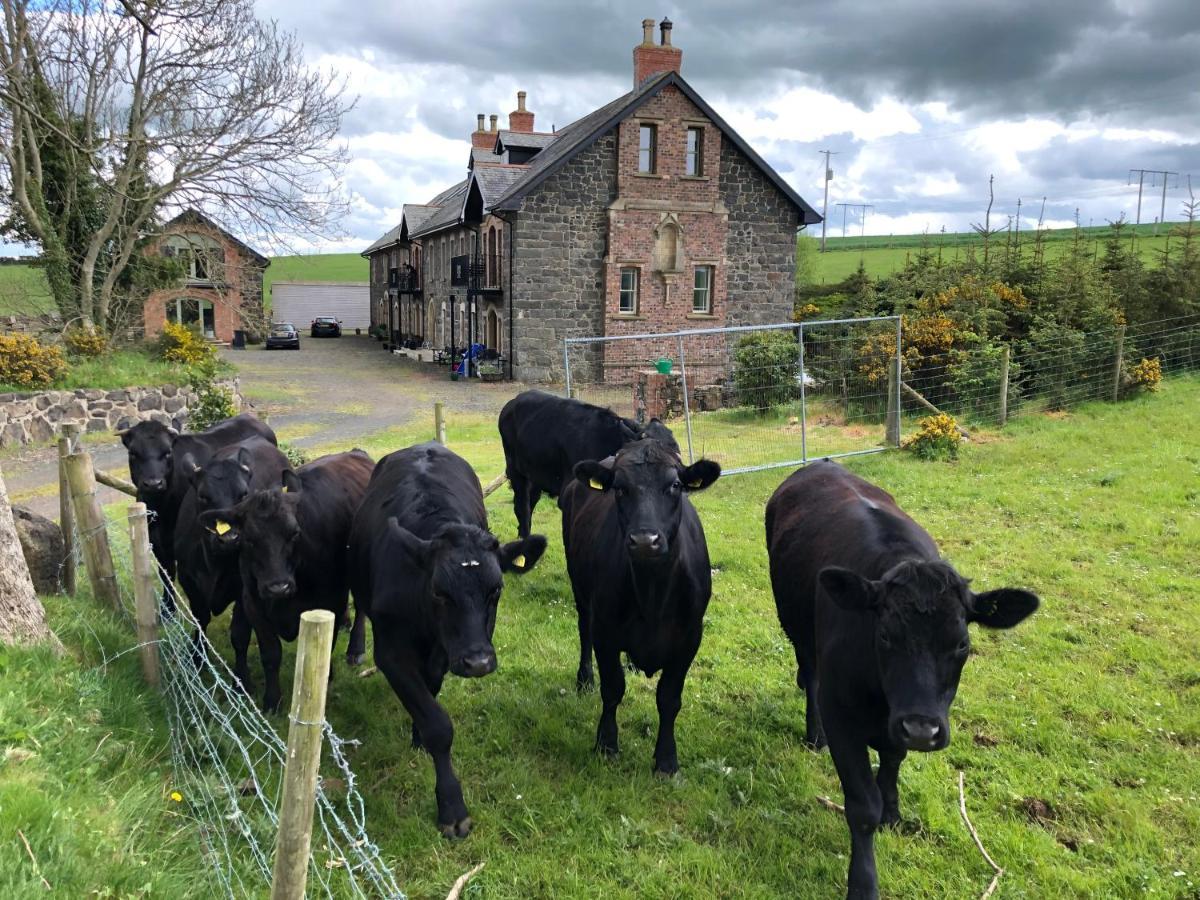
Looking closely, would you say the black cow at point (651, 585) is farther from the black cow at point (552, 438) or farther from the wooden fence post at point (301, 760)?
the black cow at point (552, 438)

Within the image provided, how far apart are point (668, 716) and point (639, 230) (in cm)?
2450

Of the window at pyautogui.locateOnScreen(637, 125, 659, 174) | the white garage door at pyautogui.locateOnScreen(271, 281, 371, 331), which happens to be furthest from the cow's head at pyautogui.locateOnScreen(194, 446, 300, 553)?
the white garage door at pyautogui.locateOnScreen(271, 281, 371, 331)

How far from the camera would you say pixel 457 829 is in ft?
13.8

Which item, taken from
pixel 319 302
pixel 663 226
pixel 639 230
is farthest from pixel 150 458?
pixel 319 302

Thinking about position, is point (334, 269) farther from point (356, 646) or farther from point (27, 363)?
point (356, 646)

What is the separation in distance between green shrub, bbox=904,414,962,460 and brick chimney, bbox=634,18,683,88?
20.2 meters

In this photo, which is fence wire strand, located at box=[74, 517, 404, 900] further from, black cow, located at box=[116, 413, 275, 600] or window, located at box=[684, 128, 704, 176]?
window, located at box=[684, 128, 704, 176]

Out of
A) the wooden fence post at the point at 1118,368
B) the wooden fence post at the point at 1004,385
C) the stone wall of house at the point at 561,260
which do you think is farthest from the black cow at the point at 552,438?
the stone wall of house at the point at 561,260

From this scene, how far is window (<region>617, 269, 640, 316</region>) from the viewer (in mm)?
28219

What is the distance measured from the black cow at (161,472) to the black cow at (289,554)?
170 centimetres

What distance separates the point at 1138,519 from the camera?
9.05 metres

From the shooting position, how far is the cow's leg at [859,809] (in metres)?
3.68

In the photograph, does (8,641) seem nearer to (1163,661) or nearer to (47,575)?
(47,575)

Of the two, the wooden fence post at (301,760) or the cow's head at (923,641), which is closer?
the wooden fence post at (301,760)
